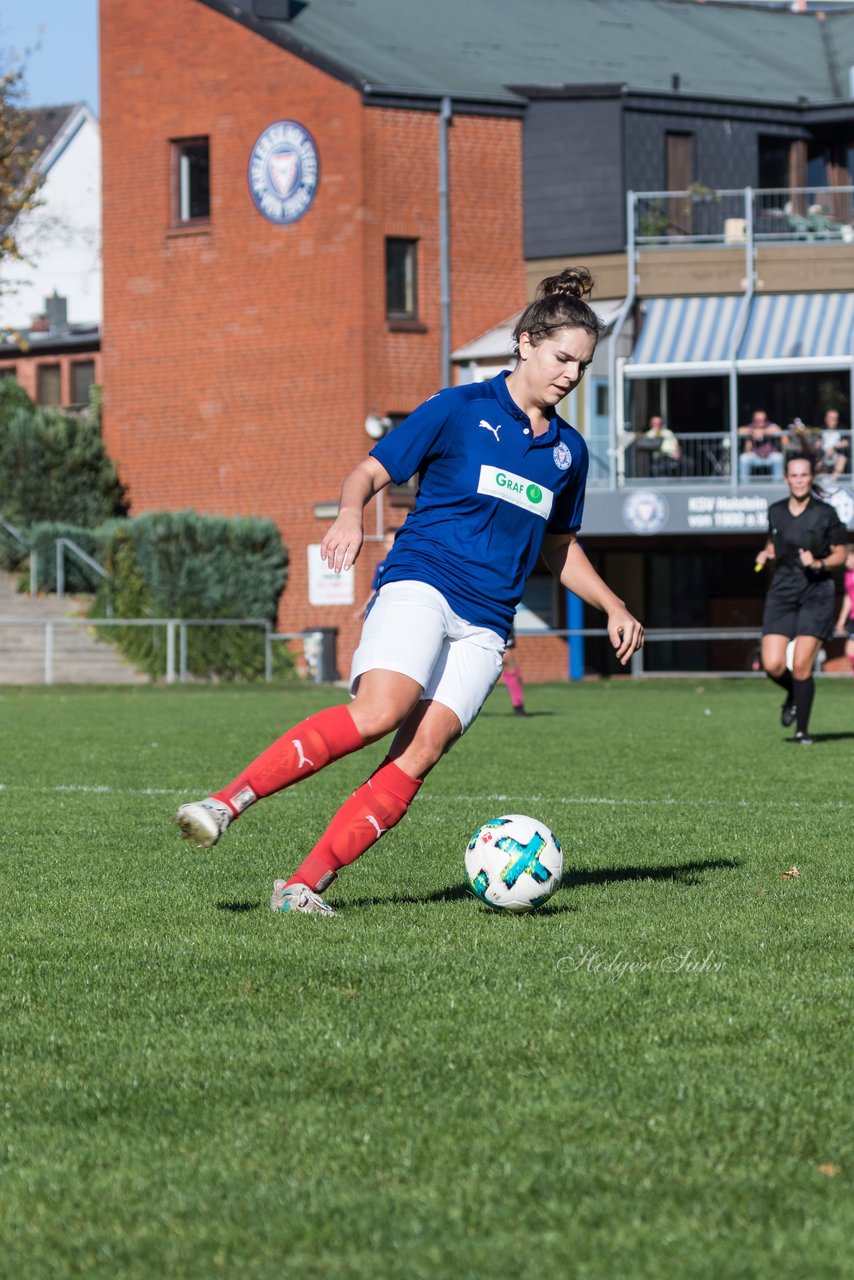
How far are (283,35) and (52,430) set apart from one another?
920cm

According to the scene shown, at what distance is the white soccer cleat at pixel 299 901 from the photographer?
20.4 feet

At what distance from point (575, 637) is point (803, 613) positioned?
21.2 metres

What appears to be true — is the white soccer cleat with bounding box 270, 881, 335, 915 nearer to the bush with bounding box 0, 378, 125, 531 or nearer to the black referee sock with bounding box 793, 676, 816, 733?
the black referee sock with bounding box 793, 676, 816, 733

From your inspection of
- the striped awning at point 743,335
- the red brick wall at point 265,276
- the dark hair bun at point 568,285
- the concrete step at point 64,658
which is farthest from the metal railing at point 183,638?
the dark hair bun at point 568,285

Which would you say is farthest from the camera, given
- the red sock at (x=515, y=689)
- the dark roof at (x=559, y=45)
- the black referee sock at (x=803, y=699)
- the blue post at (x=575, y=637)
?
the dark roof at (x=559, y=45)

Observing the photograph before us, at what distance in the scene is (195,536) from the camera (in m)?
35.3

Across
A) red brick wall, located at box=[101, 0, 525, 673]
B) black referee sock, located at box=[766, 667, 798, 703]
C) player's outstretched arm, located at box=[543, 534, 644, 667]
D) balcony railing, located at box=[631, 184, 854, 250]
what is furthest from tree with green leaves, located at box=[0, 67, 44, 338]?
player's outstretched arm, located at box=[543, 534, 644, 667]

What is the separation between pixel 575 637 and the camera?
36.0m

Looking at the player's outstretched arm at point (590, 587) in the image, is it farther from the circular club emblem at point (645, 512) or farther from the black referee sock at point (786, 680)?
the circular club emblem at point (645, 512)

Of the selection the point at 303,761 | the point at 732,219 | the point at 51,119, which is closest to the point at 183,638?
the point at 732,219

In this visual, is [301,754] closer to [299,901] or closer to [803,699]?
[299,901]

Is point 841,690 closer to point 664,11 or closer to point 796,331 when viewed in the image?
point 796,331

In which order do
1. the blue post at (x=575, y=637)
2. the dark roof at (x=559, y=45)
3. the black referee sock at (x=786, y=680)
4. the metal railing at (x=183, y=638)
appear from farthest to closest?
the dark roof at (x=559, y=45)
the blue post at (x=575, y=637)
the metal railing at (x=183, y=638)
the black referee sock at (x=786, y=680)

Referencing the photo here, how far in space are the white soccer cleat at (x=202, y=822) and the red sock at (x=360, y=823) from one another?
22.5 inches
